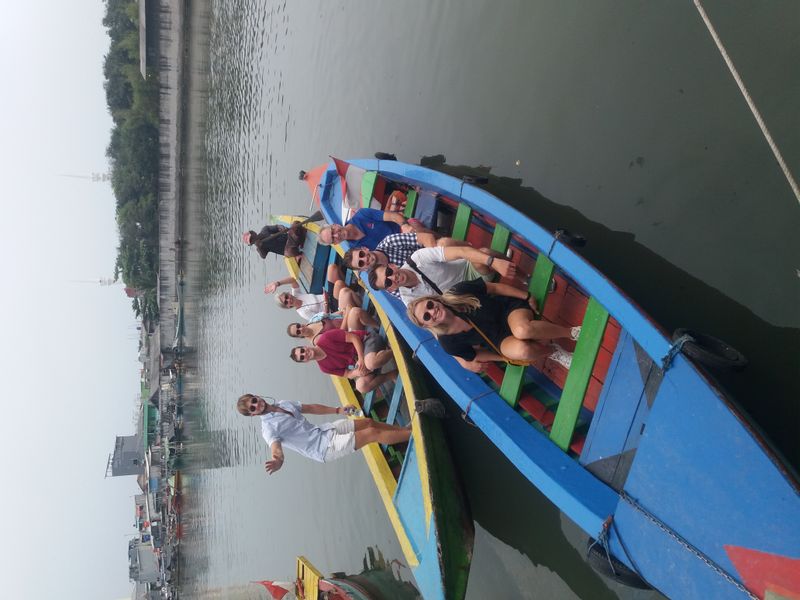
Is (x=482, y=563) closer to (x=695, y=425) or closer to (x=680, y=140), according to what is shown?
(x=695, y=425)

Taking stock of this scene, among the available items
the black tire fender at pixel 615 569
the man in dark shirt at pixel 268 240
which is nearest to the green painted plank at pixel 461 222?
the black tire fender at pixel 615 569

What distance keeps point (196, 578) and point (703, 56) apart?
2244cm

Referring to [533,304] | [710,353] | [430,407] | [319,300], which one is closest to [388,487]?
[430,407]

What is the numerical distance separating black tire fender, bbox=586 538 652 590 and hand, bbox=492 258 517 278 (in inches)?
71.2

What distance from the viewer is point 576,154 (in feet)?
14.9

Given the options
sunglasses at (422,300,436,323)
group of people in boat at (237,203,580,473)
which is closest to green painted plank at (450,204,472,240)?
group of people in boat at (237,203,580,473)

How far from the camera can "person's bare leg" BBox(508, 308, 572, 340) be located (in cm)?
349

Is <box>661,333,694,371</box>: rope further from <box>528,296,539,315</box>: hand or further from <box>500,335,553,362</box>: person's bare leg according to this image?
<box>528,296,539,315</box>: hand

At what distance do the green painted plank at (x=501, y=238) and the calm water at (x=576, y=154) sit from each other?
589 mm

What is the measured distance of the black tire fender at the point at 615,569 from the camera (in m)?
2.98

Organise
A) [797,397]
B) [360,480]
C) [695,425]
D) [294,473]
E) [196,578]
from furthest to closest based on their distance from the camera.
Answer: [196,578] < [294,473] < [360,480] < [797,397] < [695,425]

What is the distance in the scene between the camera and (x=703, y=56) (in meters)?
3.69

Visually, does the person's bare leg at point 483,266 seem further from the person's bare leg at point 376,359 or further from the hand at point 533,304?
the person's bare leg at point 376,359

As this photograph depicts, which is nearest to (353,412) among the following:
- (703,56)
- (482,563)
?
(482,563)
